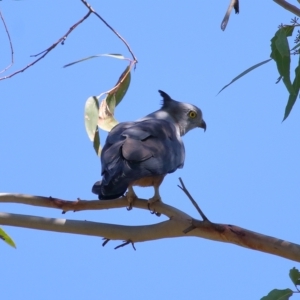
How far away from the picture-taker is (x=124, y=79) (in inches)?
163

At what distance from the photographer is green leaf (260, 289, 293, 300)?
8.23 ft

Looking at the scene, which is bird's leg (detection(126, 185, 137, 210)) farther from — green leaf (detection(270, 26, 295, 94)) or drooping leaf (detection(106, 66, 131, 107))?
green leaf (detection(270, 26, 295, 94))

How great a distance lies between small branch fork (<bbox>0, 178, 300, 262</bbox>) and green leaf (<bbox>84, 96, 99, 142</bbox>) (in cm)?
73

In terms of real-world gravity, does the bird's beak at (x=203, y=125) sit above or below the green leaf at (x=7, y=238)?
above

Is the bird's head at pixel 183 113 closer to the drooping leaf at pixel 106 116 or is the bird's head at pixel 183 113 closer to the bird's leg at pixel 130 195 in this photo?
the drooping leaf at pixel 106 116

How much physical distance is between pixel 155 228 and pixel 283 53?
95cm

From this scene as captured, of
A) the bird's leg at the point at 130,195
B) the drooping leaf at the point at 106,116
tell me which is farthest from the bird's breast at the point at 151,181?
the drooping leaf at the point at 106,116

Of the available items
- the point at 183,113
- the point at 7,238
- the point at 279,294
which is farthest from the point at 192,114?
the point at 279,294

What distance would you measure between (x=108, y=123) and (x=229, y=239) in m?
1.65

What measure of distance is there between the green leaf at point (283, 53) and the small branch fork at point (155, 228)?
27.3 inches

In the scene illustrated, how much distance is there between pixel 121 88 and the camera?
420cm

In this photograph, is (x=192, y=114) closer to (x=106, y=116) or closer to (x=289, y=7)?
(x=106, y=116)

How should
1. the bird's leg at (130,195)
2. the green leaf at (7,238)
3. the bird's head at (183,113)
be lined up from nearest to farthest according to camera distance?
the green leaf at (7,238) → the bird's leg at (130,195) → the bird's head at (183,113)

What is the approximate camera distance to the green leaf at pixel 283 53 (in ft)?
9.11
